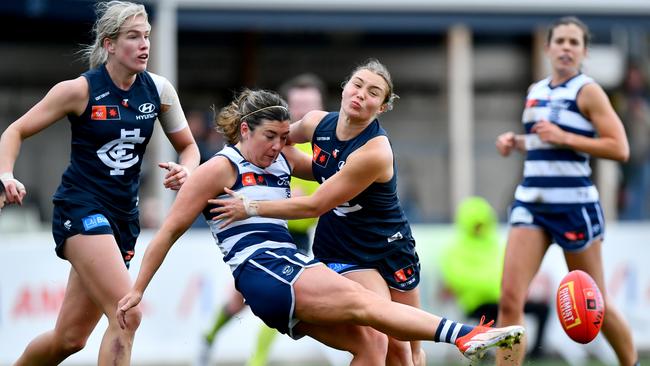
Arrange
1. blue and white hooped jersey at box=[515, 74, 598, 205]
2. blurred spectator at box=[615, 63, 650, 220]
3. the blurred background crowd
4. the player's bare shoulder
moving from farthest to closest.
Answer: blurred spectator at box=[615, 63, 650, 220] < the blurred background crowd < blue and white hooped jersey at box=[515, 74, 598, 205] < the player's bare shoulder

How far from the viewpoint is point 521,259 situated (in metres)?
7.14

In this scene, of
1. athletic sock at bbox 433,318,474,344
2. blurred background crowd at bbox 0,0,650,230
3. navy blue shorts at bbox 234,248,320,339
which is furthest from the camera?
blurred background crowd at bbox 0,0,650,230

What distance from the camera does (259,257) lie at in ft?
18.8

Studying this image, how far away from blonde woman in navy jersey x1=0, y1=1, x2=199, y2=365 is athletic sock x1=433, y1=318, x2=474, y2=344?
1530 millimetres

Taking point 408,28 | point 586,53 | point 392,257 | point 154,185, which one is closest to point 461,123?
point 408,28

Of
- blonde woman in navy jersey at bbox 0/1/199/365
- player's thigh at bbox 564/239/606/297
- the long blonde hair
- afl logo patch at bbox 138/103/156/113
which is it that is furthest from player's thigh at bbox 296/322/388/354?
player's thigh at bbox 564/239/606/297

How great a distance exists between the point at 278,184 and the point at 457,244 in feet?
16.8

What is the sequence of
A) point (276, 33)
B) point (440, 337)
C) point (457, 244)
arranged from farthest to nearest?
point (276, 33) → point (457, 244) → point (440, 337)

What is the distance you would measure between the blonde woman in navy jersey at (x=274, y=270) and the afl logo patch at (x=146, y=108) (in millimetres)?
506

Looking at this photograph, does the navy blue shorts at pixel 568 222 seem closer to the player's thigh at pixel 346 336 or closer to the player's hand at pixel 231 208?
the player's thigh at pixel 346 336

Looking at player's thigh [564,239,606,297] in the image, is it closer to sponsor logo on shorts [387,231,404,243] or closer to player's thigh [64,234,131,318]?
sponsor logo on shorts [387,231,404,243]

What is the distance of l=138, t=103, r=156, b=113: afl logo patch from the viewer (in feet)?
20.4

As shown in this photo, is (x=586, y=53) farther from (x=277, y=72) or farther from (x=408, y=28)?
(x=277, y=72)

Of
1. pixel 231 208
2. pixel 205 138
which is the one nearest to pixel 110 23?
pixel 231 208
